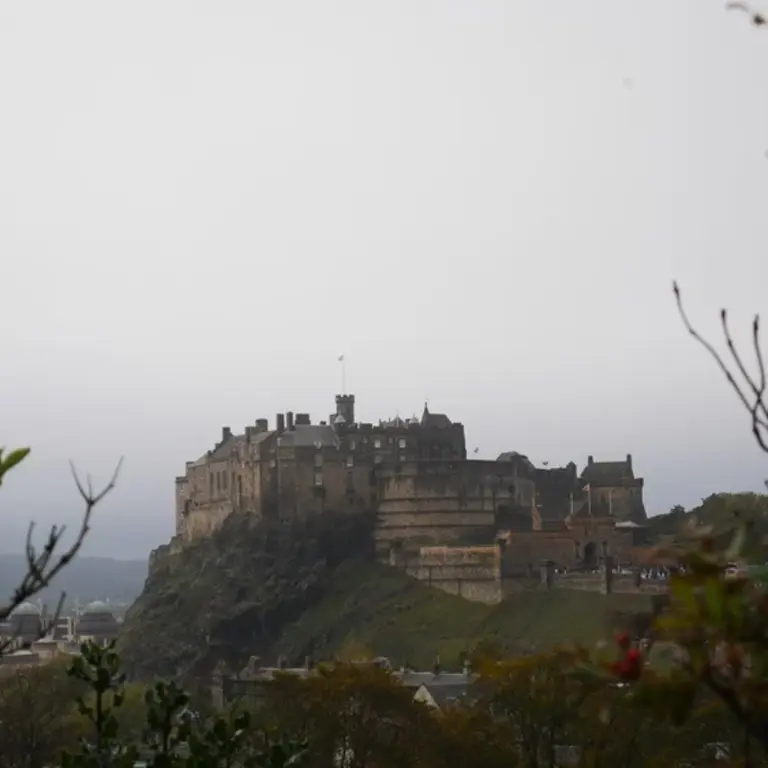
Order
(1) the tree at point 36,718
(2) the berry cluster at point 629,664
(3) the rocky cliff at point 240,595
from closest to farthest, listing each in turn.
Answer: (2) the berry cluster at point 629,664 → (1) the tree at point 36,718 → (3) the rocky cliff at point 240,595

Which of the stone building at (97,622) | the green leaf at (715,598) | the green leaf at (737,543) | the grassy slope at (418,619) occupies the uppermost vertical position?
the stone building at (97,622)

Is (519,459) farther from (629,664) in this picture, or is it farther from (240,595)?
(629,664)

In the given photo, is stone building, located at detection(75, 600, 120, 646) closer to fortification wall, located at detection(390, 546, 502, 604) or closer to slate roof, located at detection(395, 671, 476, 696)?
fortification wall, located at detection(390, 546, 502, 604)

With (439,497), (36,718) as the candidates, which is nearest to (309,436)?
(439,497)

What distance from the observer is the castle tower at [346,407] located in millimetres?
92688

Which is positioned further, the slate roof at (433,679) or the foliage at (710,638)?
the slate roof at (433,679)

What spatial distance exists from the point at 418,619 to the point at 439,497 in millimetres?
9843

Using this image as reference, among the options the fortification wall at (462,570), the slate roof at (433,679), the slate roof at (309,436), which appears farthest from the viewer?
the slate roof at (309,436)

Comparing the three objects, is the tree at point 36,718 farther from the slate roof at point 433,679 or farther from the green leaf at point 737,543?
the green leaf at point 737,543

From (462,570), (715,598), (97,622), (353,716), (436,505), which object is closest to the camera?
(715,598)

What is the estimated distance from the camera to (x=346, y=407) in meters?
93.4

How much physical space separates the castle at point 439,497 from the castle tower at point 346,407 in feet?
9.45

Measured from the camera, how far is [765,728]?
4.35 meters

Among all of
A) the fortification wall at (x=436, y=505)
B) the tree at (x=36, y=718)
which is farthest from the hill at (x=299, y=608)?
the tree at (x=36, y=718)
